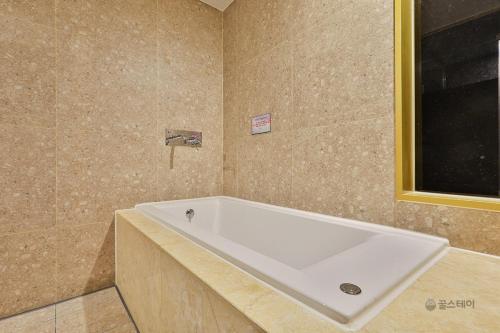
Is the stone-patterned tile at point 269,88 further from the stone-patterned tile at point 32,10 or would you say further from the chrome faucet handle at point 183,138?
the stone-patterned tile at point 32,10

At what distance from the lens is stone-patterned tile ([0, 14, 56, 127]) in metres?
1.23

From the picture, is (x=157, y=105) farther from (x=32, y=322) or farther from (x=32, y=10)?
(x=32, y=322)

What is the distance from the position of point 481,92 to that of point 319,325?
107 cm

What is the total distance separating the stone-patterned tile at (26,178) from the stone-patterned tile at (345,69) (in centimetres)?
151

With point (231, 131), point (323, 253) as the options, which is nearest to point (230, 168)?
point (231, 131)

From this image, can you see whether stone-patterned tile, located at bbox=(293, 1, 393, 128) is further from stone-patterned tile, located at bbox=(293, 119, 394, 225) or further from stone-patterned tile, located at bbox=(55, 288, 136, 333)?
stone-patterned tile, located at bbox=(55, 288, 136, 333)

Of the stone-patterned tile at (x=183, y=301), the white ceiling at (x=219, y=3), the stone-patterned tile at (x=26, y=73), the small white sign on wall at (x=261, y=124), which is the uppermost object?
the white ceiling at (x=219, y=3)

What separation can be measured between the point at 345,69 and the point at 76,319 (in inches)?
76.8

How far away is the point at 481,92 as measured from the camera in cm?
88

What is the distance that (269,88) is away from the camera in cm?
163

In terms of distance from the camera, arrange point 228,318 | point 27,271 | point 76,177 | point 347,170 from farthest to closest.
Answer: point 76,177, point 27,271, point 347,170, point 228,318

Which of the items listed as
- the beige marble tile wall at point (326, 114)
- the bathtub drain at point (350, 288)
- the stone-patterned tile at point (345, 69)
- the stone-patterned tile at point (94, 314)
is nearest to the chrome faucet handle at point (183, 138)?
the beige marble tile wall at point (326, 114)

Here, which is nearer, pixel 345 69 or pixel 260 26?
pixel 345 69

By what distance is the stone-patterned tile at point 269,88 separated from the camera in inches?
59.0
